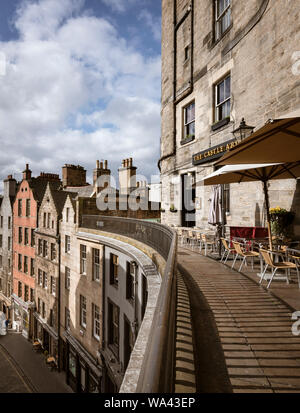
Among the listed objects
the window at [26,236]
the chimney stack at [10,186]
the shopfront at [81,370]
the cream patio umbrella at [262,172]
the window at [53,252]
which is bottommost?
the shopfront at [81,370]

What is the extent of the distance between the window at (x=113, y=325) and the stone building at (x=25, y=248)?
1462cm

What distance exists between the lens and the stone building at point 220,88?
8.62m

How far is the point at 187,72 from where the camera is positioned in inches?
576

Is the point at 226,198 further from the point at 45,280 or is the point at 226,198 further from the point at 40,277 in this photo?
the point at 40,277

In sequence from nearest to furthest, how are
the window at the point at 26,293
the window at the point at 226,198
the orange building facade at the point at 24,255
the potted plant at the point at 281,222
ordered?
1. the potted plant at the point at 281,222
2. the window at the point at 226,198
3. the orange building facade at the point at 24,255
4. the window at the point at 26,293

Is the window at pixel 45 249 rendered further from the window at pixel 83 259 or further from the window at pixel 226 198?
the window at pixel 226 198

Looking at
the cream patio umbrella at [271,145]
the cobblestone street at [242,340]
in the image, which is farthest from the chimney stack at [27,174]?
the cream patio umbrella at [271,145]

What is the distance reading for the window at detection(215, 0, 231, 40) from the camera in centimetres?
1177

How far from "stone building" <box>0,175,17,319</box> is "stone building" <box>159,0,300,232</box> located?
23.5 meters

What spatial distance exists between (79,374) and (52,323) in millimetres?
5671

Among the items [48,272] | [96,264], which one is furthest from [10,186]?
[96,264]

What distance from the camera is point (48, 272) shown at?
865 inches

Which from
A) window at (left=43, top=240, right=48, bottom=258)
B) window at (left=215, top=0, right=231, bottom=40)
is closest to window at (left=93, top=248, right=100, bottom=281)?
window at (left=43, top=240, right=48, bottom=258)

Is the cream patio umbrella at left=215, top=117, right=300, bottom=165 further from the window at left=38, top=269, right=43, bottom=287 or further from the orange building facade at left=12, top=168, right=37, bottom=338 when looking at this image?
the orange building facade at left=12, top=168, right=37, bottom=338
